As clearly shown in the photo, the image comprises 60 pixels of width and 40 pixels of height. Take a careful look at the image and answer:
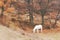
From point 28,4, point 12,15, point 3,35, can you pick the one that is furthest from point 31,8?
point 3,35

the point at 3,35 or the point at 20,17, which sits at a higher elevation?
the point at 3,35

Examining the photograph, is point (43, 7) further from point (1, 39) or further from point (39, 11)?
point (1, 39)

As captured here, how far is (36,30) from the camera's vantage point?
26.1 metres

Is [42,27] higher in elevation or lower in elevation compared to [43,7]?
lower

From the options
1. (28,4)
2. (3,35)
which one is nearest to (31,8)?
(28,4)

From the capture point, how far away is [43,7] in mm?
28469

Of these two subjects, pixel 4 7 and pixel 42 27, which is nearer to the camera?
pixel 4 7

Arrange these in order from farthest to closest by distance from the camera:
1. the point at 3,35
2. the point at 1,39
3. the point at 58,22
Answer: the point at 58,22, the point at 3,35, the point at 1,39

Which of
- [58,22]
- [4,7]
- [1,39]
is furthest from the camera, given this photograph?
[58,22]

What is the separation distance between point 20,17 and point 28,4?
192 centimetres

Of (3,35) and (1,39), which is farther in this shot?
(3,35)

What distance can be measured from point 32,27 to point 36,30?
1.81 metres

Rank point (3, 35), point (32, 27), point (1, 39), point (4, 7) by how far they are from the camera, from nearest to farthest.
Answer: point (1, 39)
point (3, 35)
point (4, 7)
point (32, 27)

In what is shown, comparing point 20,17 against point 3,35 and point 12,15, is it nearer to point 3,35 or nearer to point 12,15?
point 12,15
